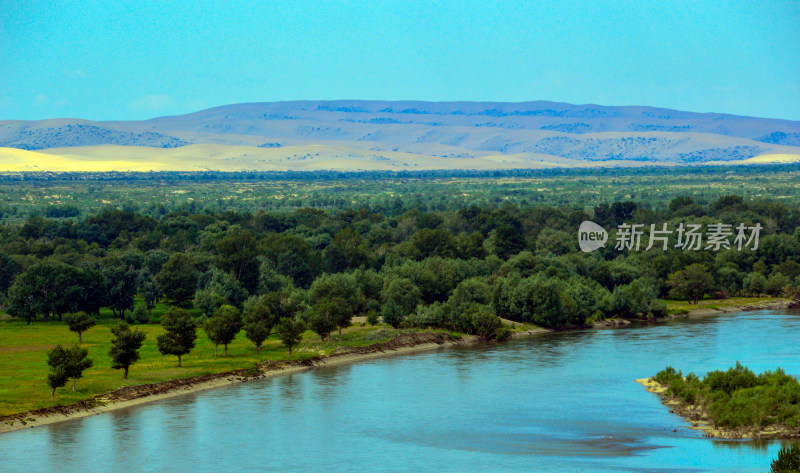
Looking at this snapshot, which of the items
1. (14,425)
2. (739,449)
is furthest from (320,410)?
(739,449)

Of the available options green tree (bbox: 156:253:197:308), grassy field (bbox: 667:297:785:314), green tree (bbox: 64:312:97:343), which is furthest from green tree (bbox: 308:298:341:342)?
grassy field (bbox: 667:297:785:314)

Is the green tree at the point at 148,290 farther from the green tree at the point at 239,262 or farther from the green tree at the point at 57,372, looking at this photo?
the green tree at the point at 57,372

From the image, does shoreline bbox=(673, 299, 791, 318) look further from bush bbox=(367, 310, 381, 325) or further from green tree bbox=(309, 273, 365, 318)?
green tree bbox=(309, 273, 365, 318)

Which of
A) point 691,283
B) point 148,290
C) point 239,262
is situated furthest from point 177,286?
point 691,283

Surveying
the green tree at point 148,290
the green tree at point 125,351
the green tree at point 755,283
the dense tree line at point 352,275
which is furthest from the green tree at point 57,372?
the green tree at point 755,283

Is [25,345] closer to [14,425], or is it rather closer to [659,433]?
[14,425]
